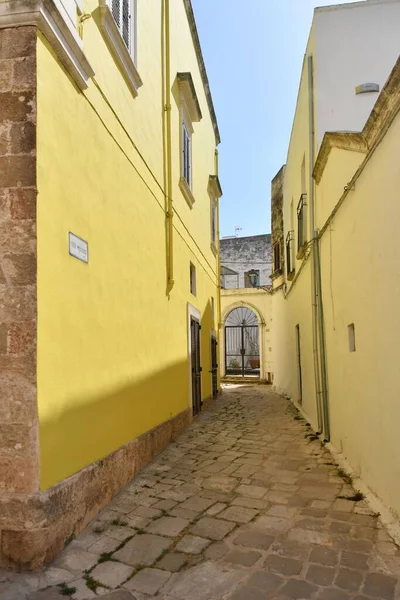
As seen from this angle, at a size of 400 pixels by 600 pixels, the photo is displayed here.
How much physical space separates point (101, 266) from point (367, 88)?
5.95 m

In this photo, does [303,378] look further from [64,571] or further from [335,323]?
[64,571]

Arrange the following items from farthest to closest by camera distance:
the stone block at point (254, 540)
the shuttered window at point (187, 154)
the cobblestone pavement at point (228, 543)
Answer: the shuttered window at point (187, 154)
the stone block at point (254, 540)
the cobblestone pavement at point (228, 543)

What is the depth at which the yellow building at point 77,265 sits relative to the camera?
275 cm

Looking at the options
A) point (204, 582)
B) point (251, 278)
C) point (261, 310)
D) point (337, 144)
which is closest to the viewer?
point (204, 582)

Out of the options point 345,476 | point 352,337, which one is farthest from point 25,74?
point 345,476

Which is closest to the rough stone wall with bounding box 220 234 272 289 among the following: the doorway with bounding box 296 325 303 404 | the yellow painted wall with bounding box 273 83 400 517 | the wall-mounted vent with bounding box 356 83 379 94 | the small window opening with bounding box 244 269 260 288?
the small window opening with bounding box 244 269 260 288

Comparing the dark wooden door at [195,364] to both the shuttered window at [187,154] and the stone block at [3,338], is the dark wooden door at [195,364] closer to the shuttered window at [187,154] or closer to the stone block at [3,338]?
the shuttered window at [187,154]

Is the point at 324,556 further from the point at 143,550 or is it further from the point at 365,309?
the point at 365,309

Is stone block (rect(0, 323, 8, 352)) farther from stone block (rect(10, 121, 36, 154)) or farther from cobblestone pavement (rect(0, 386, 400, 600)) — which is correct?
cobblestone pavement (rect(0, 386, 400, 600))

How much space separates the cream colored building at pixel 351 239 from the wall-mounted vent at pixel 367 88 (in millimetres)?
16

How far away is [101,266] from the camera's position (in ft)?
12.6

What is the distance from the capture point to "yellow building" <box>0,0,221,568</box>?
275cm

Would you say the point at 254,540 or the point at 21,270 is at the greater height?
the point at 21,270

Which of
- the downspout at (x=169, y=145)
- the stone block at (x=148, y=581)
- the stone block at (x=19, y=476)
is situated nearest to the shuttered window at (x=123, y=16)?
the downspout at (x=169, y=145)
